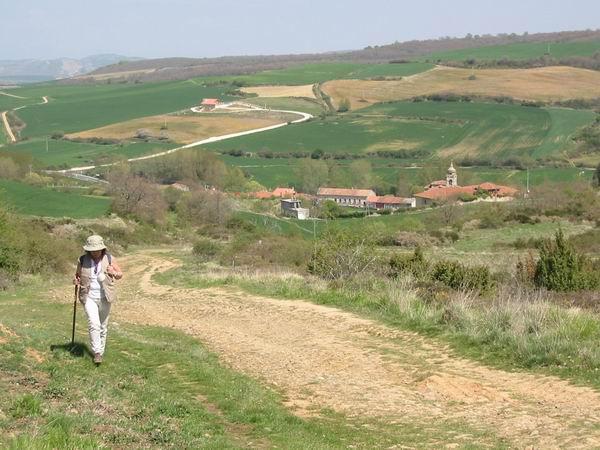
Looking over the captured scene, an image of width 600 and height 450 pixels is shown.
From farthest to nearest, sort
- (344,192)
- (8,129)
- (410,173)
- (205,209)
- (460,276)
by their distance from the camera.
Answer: (8,129) → (410,173) → (344,192) → (205,209) → (460,276)

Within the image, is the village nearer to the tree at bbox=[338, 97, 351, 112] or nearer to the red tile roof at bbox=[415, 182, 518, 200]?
the red tile roof at bbox=[415, 182, 518, 200]

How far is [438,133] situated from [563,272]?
3359 inches

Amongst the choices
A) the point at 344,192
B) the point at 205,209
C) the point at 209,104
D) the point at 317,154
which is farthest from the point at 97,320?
the point at 209,104

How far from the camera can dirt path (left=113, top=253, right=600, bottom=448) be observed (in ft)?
28.9

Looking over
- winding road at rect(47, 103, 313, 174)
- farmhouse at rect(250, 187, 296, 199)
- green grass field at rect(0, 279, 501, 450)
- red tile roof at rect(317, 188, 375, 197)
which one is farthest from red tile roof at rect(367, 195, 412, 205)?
green grass field at rect(0, 279, 501, 450)

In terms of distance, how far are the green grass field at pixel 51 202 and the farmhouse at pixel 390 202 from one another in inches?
1078

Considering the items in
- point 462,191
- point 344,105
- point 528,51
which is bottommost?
point 462,191

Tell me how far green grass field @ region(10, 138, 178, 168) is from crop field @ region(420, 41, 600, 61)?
76563 millimetres

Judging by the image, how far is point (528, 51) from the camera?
525ft

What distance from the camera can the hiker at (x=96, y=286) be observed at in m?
10.8

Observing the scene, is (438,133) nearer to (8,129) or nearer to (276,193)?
(276,193)

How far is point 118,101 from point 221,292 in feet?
415

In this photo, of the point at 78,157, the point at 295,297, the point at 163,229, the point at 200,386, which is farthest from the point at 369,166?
the point at 200,386

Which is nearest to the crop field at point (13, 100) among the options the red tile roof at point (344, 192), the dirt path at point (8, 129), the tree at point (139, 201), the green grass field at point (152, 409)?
the dirt path at point (8, 129)
